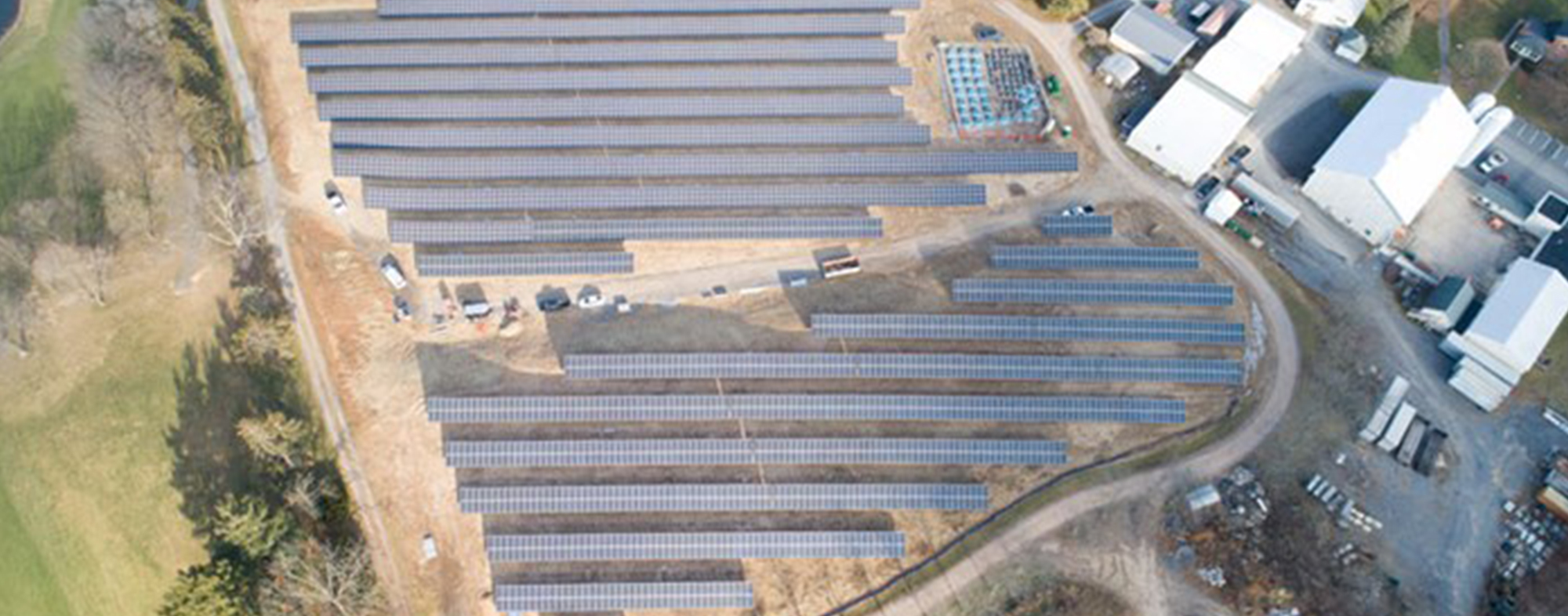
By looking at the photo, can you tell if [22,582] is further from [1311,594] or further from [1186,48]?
[1186,48]

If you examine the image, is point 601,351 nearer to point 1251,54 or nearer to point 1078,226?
point 1078,226

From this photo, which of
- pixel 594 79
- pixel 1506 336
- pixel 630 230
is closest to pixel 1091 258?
pixel 1506 336

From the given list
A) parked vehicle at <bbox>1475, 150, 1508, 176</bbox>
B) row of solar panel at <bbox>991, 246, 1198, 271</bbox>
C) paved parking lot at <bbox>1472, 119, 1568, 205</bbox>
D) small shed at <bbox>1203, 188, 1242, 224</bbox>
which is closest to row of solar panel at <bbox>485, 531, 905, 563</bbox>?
row of solar panel at <bbox>991, 246, 1198, 271</bbox>

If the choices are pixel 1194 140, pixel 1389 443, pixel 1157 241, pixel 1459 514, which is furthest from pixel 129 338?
pixel 1459 514

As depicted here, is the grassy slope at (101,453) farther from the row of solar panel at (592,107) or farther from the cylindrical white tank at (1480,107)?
the cylindrical white tank at (1480,107)

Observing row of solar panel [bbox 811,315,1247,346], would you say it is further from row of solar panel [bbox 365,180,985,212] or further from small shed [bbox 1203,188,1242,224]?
row of solar panel [bbox 365,180,985,212]

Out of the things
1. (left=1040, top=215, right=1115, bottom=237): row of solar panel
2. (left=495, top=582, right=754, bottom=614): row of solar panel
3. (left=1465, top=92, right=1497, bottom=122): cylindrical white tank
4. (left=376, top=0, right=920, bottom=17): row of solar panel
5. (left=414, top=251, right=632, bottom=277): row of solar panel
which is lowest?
(left=495, top=582, right=754, bottom=614): row of solar panel
